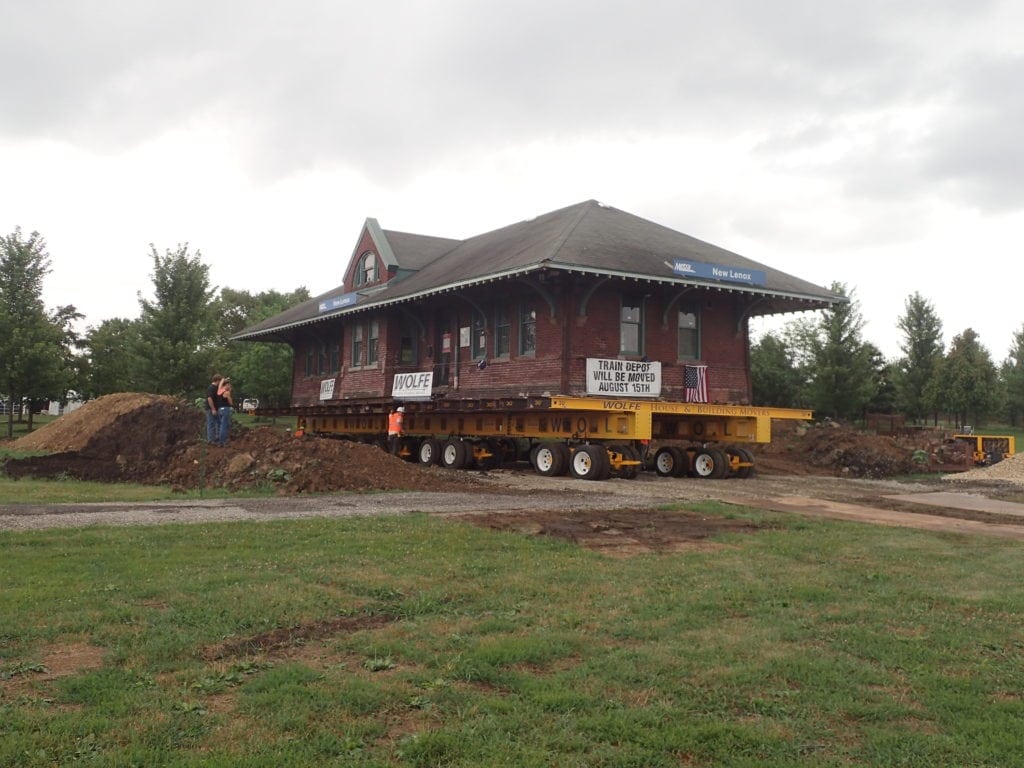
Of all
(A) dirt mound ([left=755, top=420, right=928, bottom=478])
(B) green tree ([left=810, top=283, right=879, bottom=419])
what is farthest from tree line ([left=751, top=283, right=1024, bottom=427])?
(A) dirt mound ([left=755, top=420, right=928, bottom=478])

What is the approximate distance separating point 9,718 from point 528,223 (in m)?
26.7

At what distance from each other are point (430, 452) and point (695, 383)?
7.62m

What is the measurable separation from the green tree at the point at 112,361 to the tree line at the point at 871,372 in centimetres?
3221

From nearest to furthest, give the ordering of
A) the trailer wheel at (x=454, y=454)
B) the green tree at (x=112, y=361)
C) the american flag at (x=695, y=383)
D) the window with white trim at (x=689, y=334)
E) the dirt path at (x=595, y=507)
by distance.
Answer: the dirt path at (x=595, y=507) < the trailer wheel at (x=454, y=454) < the american flag at (x=695, y=383) < the window with white trim at (x=689, y=334) < the green tree at (x=112, y=361)

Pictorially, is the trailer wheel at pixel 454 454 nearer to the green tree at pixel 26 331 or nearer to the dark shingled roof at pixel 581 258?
the dark shingled roof at pixel 581 258

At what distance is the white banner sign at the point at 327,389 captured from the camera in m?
33.8

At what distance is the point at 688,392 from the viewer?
77.3 ft

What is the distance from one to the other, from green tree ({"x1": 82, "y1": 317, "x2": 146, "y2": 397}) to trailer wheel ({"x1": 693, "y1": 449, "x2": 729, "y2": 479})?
25.6m

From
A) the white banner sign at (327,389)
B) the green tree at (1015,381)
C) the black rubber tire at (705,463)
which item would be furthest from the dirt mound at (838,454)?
the green tree at (1015,381)

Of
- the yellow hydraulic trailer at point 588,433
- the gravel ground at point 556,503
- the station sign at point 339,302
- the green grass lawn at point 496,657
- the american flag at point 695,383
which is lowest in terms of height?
the green grass lawn at point 496,657

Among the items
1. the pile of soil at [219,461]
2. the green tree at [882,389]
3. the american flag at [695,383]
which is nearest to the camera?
the pile of soil at [219,461]

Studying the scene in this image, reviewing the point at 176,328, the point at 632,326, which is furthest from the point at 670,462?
the point at 176,328

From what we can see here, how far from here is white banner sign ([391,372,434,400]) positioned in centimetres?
2620

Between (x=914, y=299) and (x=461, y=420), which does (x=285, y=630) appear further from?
(x=914, y=299)
